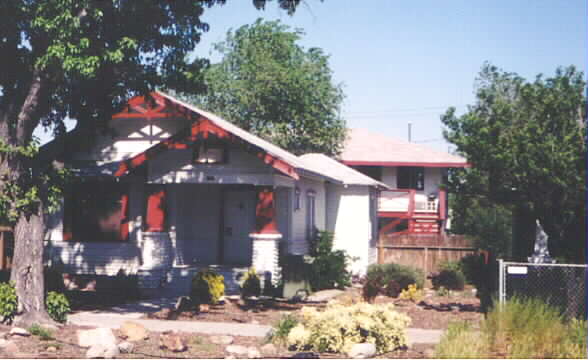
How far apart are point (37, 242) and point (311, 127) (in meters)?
27.5

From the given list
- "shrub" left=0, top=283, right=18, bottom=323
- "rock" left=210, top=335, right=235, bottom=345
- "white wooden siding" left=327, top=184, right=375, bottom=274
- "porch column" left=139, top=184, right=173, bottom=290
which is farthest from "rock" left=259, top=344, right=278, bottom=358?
"white wooden siding" left=327, top=184, right=375, bottom=274

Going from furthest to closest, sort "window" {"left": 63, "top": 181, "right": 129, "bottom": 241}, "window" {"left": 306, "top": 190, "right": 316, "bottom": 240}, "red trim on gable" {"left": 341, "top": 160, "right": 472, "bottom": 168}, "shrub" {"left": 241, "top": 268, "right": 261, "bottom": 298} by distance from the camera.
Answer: "red trim on gable" {"left": 341, "top": 160, "right": 472, "bottom": 168}
"window" {"left": 306, "top": 190, "right": 316, "bottom": 240}
"window" {"left": 63, "top": 181, "right": 129, "bottom": 241}
"shrub" {"left": 241, "top": 268, "right": 261, "bottom": 298}

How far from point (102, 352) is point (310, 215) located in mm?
14567

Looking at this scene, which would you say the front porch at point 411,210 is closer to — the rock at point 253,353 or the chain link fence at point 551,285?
the chain link fence at point 551,285

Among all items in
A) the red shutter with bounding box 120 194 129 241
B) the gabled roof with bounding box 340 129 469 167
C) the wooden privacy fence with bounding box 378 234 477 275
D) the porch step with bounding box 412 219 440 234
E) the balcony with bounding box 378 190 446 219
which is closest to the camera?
the red shutter with bounding box 120 194 129 241

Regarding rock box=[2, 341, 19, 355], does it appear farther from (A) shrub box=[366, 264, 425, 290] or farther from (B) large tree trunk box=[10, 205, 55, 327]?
(A) shrub box=[366, 264, 425, 290]

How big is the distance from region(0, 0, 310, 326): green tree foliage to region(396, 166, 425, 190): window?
23554 mm

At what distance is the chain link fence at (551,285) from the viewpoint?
41.4ft

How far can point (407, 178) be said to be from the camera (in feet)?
120

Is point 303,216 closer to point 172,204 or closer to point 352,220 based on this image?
point 352,220

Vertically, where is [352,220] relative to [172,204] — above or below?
below

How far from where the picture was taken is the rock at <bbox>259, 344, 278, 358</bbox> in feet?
34.1

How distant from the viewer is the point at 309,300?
18453 millimetres

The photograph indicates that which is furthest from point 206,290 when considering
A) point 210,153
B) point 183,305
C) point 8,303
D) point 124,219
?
point 8,303
